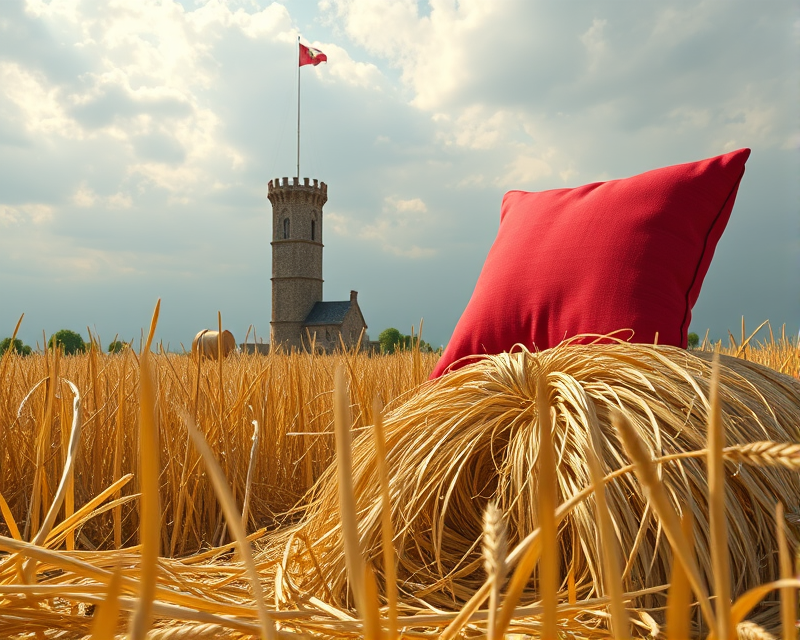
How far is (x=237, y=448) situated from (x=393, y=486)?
919 millimetres

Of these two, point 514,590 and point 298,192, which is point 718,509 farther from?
point 298,192

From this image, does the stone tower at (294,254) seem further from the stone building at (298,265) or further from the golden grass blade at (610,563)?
the golden grass blade at (610,563)

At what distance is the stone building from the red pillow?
24027 millimetres

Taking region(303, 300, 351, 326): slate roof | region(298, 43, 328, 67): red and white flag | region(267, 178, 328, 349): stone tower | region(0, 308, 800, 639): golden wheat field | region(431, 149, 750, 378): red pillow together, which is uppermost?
region(298, 43, 328, 67): red and white flag

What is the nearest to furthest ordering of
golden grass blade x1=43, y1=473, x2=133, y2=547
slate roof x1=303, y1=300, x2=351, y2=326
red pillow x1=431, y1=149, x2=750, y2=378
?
golden grass blade x1=43, y1=473, x2=133, y2=547 → red pillow x1=431, y1=149, x2=750, y2=378 → slate roof x1=303, y1=300, x2=351, y2=326

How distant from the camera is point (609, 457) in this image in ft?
2.67

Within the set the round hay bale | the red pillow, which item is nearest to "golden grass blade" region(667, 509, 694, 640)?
the round hay bale

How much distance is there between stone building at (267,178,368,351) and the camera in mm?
25750

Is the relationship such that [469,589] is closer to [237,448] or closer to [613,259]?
[613,259]

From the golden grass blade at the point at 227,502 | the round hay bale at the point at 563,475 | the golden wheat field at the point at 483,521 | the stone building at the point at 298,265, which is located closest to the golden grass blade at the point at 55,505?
the golden wheat field at the point at 483,521

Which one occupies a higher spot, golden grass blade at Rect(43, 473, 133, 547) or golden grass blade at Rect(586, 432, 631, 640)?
golden grass blade at Rect(586, 432, 631, 640)

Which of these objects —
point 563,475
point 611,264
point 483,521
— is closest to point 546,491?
point 483,521

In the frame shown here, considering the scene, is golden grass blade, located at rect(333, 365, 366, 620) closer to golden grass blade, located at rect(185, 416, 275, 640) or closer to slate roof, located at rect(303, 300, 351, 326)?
golden grass blade, located at rect(185, 416, 275, 640)

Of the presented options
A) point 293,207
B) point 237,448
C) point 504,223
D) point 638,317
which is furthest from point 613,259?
point 293,207
